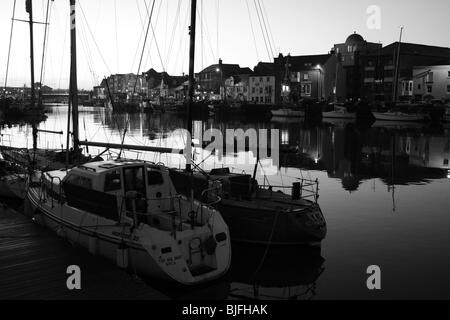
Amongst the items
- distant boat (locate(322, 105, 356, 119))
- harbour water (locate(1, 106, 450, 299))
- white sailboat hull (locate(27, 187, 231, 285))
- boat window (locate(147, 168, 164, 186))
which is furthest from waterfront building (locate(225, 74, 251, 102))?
white sailboat hull (locate(27, 187, 231, 285))

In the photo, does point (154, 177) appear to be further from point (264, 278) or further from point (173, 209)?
point (264, 278)

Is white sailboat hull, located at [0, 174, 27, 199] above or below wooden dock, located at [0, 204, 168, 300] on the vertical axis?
above

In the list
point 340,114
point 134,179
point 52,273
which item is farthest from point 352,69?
point 52,273

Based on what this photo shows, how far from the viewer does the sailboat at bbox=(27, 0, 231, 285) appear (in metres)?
11.2

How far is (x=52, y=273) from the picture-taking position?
35.1 ft

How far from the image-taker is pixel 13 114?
107m

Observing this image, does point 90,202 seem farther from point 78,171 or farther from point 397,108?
point 397,108

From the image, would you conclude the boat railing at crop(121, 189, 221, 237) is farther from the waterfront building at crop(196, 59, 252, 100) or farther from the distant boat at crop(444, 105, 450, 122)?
the waterfront building at crop(196, 59, 252, 100)

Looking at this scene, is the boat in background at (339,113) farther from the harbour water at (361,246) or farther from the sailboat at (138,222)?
the sailboat at (138,222)

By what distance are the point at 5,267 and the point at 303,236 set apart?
949 cm

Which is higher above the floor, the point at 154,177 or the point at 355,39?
the point at 355,39

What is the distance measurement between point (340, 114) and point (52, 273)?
89375mm

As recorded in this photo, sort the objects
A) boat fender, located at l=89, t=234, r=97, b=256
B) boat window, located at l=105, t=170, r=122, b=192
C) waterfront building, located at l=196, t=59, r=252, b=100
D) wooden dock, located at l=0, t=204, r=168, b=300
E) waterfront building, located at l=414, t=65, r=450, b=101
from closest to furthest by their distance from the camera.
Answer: wooden dock, located at l=0, t=204, r=168, b=300 < boat fender, located at l=89, t=234, r=97, b=256 < boat window, located at l=105, t=170, r=122, b=192 < waterfront building, located at l=414, t=65, r=450, b=101 < waterfront building, located at l=196, t=59, r=252, b=100

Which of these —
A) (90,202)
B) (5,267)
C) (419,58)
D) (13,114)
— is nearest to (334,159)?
(90,202)
